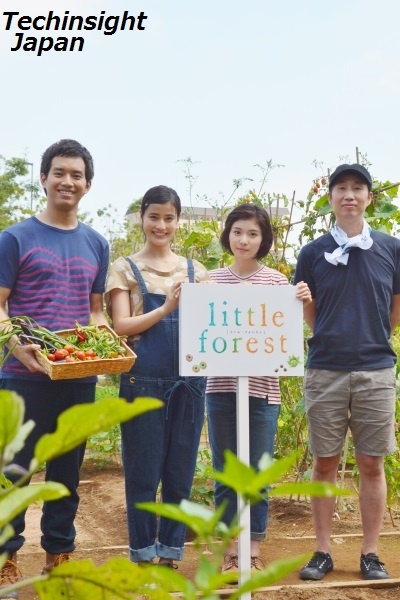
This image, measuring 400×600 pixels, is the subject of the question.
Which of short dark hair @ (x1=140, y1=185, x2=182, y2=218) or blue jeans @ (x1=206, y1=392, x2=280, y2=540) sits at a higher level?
short dark hair @ (x1=140, y1=185, x2=182, y2=218)

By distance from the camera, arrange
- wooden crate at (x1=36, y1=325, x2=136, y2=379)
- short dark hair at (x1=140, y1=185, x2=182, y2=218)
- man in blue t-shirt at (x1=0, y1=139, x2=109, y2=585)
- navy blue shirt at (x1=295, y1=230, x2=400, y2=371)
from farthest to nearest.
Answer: navy blue shirt at (x1=295, y1=230, x2=400, y2=371)
short dark hair at (x1=140, y1=185, x2=182, y2=218)
man in blue t-shirt at (x1=0, y1=139, x2=109, y2=585)
wooden crate at (x1=36, y1=325, x2=136, y2=379)

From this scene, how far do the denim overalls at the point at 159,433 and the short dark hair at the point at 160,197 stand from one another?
0.26 meters

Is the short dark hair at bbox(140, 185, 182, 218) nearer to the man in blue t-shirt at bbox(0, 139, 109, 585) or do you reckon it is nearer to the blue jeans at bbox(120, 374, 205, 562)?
the man in blue t-shirt at bbox(0, 139, 109, 585)

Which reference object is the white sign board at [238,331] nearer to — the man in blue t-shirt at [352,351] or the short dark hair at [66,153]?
the man in blue t-shirt at [352,351]

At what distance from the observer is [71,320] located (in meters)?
2.86

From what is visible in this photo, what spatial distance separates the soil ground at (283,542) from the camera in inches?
117

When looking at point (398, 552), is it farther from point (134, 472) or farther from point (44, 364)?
point (44, 364)

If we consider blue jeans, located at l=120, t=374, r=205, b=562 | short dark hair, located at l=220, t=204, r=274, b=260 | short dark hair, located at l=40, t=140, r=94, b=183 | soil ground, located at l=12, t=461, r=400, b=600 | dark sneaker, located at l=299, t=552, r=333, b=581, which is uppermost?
short dark hair, located at l=40, t=140, r=94, b=183

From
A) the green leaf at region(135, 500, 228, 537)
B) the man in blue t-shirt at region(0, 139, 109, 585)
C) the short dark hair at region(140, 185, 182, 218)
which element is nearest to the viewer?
the green leaf at region(135, 500, 228, 537)

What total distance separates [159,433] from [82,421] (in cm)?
252

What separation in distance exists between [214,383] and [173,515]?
266 centimetres

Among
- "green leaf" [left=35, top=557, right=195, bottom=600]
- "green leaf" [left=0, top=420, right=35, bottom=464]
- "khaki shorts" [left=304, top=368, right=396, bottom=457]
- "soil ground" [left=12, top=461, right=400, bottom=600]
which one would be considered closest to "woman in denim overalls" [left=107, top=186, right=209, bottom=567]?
"soil ground" [left=12, top=461, right=400, bottom=600]

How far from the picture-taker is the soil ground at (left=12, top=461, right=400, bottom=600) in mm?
2982

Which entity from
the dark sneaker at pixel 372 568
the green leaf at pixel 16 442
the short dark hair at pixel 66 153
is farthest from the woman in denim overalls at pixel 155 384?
the green leaf at pixel 16 442
